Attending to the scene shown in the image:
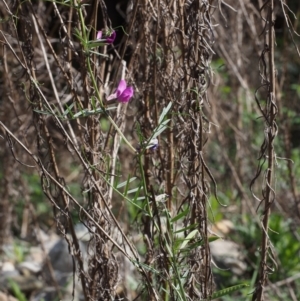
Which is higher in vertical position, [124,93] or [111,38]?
[111,38]

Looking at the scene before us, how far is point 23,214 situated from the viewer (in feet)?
17.2

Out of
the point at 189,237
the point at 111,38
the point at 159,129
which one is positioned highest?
the point at 111,38

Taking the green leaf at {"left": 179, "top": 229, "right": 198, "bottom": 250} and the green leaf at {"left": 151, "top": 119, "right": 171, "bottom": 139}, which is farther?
the green leaf at {"left": 179, "top": 229, "right": 198, "bottom": 250}

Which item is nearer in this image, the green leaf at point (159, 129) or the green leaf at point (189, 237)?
the green leaf at point (159, 129)

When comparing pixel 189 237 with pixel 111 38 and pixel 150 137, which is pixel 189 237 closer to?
pixel 150 137

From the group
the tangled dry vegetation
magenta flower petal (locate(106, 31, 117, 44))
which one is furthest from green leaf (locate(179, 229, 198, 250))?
magenta flower petal (locate(106, 31, 117, 44))

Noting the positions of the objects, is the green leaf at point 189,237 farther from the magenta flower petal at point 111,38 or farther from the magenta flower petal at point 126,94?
the magenta flower petal at point 111,38

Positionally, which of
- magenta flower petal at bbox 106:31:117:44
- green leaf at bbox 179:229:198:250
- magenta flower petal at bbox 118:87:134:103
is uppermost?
magenta flower petal at bbox 106:31:117:44

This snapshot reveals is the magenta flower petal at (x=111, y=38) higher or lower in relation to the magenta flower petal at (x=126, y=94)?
higher

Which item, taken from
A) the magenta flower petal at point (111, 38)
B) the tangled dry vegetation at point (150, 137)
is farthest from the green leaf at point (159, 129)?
the magenta flower petal at point (111, 38)

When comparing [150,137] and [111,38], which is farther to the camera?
[111,38]

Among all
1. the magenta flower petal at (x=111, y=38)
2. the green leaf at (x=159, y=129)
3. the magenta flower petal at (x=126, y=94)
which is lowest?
the green leaf at (x=159, y=129)

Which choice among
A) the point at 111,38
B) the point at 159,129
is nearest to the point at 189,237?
the point at 159,129

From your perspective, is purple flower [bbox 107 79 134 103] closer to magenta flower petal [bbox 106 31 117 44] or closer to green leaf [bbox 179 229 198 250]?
magenta flower petal [bbox 106 31 117 44]
